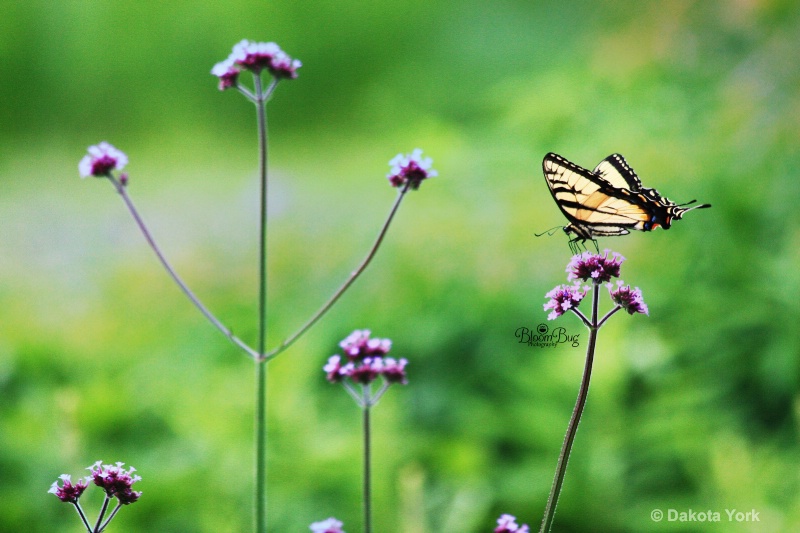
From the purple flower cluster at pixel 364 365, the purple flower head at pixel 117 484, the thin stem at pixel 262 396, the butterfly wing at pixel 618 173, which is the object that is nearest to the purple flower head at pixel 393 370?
the purple flower cluster at pixel 364 365

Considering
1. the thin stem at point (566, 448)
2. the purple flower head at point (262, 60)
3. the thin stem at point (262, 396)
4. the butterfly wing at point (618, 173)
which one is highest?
the purple flower head at point (262, 60)

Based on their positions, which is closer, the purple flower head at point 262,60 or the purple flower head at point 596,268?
A: the purple flower head at point 596,268

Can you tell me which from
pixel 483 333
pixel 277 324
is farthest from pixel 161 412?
pixel 483 333

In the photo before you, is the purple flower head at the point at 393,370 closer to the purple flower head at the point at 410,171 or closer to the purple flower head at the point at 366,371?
the purple flower head at the point at 366,371

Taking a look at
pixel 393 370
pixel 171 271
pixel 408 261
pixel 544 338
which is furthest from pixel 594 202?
pixel 408 261

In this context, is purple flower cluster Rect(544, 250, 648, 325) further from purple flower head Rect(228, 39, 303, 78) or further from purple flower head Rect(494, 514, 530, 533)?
purple flower head Rect(228, 39, 303, 78)

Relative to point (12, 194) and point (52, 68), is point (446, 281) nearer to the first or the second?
point (12, 194)

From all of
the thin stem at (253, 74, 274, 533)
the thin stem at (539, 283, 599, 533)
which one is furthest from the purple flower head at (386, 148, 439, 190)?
the thin stem at (539, 283, 599, 533)
